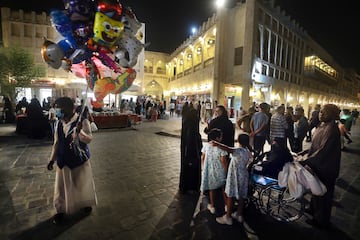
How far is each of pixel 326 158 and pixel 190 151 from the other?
2.15 meters

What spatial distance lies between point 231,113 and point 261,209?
1556cm

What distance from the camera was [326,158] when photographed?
110 inches

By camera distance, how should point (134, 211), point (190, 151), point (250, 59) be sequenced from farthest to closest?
1. point (250, 59)
2. point (190, 151)
3. point (134, 211)

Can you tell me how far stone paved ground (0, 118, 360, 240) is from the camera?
2709 millimetres

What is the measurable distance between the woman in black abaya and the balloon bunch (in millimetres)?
1689

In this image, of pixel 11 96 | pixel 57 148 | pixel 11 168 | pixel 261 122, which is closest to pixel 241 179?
pixel 57 148

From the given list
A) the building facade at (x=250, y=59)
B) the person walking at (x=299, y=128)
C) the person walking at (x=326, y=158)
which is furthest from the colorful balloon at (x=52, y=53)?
the building facade at (x=250, y=59)

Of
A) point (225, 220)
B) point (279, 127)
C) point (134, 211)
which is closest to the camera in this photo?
point (225, 220)

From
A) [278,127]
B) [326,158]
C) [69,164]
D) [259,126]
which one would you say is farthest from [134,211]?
[278,127]

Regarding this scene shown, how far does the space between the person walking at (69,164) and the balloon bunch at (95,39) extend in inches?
54.0

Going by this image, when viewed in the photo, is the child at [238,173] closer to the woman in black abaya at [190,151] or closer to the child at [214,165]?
the child at [214,165]

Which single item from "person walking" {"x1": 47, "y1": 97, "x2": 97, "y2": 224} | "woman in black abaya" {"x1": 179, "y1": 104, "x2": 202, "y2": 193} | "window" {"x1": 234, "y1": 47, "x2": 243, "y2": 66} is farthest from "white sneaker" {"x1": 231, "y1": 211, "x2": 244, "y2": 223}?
"window" {"x1": 234, "y1": 47, "x2": 243, "y2": 66}

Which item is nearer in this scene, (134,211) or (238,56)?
(134,211)

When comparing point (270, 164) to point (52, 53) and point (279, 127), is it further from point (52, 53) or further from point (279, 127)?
point (52, 53)
